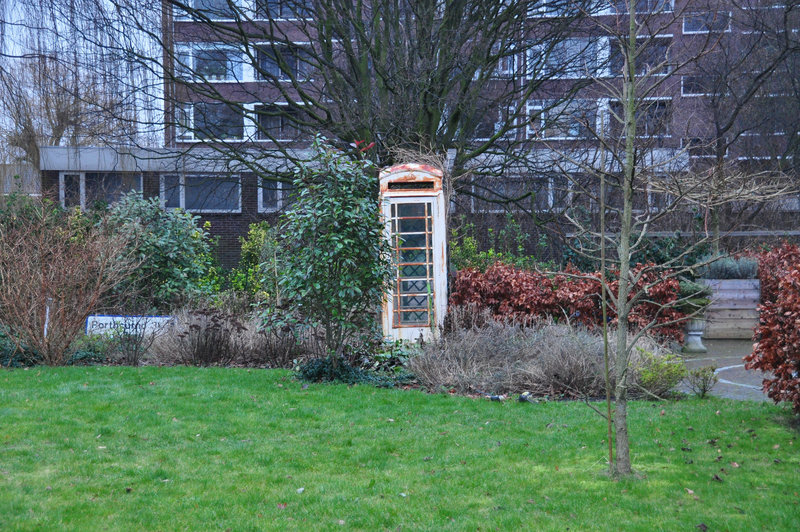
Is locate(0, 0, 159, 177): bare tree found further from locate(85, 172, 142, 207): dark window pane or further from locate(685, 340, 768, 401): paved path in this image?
locate(685, 340, 768, 401): paved path

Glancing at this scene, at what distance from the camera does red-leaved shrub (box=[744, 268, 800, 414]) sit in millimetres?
5906

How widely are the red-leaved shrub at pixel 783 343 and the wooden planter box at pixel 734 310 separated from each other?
6.46m

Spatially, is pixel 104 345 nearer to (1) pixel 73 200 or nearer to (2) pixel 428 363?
(2) pixel 428 363

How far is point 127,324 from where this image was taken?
10102mm

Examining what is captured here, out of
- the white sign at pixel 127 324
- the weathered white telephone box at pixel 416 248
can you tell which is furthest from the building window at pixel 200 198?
the weathered white telephone box at pixel 416 248

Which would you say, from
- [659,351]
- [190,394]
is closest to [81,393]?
[190,394]

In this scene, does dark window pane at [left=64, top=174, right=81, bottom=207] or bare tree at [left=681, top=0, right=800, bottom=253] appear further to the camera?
dark window pane at [left=64, top=174, right=81, bottom=207]

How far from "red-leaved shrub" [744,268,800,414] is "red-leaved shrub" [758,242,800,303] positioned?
285 inches

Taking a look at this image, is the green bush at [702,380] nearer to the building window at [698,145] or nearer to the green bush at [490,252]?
the building window at [698,145]

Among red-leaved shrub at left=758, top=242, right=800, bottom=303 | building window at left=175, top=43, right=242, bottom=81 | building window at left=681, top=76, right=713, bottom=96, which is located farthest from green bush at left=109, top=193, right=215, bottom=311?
building window at left=681, top=76, right=713, bottom=96

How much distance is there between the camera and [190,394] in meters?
7.66

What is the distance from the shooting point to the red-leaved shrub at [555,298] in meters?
11.0

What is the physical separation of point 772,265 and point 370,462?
11.5m

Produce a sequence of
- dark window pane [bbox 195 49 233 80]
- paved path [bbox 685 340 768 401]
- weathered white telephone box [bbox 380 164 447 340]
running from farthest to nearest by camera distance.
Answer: dark window pane [bbox 195 49 233 80]
weathered white telephone box [bbox 380 164 447 340]
paved path [bbox 685 340 768 401]
